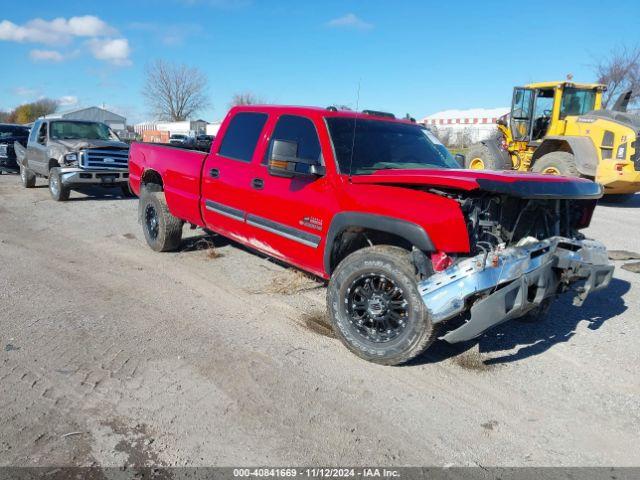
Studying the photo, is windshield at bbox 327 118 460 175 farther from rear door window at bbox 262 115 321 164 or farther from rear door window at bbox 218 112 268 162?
rear door window at bbox 218 112 268 162

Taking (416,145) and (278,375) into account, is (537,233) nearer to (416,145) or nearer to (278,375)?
(416,145)

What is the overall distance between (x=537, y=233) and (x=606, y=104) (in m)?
29.5

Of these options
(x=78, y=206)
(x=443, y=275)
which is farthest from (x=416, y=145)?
(x=78, y=206)

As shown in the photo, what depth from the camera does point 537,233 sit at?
390 cm

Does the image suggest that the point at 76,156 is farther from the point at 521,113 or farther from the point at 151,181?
the point at 521,113

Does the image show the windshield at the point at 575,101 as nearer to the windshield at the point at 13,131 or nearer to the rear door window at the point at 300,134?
the rear door window at the point at 300,134

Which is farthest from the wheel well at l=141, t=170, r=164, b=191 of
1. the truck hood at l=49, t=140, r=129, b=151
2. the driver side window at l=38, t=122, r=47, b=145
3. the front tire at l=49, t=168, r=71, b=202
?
the driver side window at l=38, t=122, r=47, b=145

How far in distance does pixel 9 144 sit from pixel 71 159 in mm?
8057

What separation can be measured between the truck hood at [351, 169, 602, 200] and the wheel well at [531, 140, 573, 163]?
9176 mm

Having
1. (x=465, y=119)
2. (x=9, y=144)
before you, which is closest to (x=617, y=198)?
(x=9, y=144)

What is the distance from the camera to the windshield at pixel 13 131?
1785 centimetres

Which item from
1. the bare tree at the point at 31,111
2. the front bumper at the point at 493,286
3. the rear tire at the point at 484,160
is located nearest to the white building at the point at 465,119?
the rear tire at the point at 484,160

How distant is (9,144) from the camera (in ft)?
56.6

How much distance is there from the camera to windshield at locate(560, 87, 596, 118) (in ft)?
41.1
